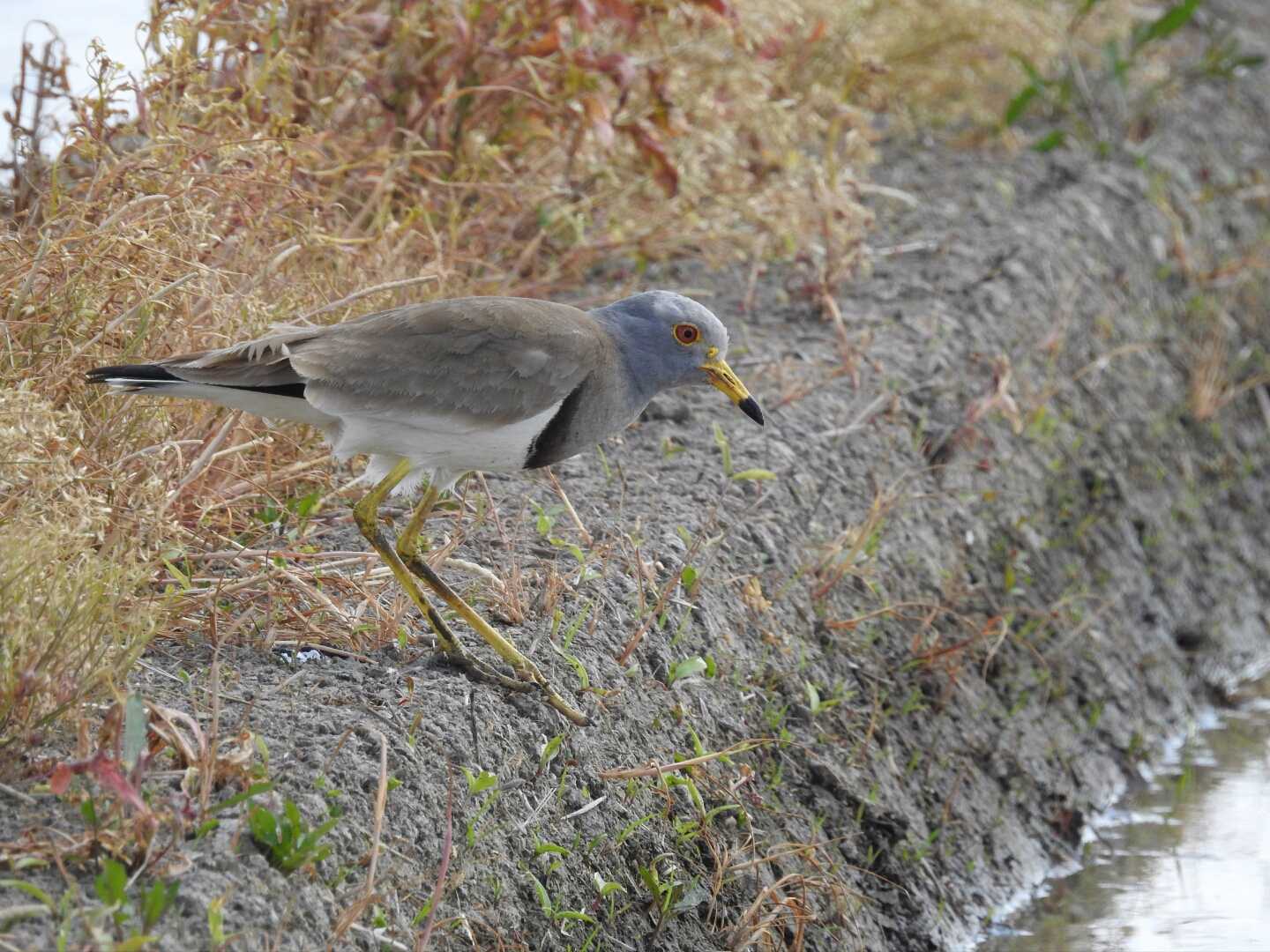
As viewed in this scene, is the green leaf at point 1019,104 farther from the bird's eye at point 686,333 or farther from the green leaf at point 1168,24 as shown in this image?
the bird's eye at point 686,333

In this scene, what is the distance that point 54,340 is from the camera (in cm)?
387

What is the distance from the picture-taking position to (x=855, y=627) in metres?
4.77

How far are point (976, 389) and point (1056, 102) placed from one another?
3416 millimetres

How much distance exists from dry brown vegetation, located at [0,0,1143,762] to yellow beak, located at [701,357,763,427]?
86 cm

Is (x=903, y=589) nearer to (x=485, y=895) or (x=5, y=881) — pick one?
(x=485, y=895)

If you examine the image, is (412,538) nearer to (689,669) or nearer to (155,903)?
(689,669)

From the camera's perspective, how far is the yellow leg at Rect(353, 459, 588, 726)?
3.57m

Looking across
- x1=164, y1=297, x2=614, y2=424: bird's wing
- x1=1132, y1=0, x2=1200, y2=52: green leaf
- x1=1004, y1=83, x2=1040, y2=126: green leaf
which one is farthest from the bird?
x1=1132, y1=0, x2=1200, y2=52: green leaf

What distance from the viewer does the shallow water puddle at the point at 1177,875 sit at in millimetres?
4617

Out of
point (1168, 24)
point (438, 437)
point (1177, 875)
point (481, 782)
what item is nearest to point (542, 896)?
point (481, 782)

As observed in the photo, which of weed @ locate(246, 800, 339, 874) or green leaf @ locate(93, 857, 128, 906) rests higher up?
green leaf @ locate(93, 857, 128, 906)

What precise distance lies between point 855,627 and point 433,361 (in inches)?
67.9

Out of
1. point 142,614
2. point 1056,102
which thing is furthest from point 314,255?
point 1056,102

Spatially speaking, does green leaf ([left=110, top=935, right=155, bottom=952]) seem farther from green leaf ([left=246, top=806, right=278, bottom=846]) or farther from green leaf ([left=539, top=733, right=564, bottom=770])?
green leaf ([left=539, top=733, right=564, bottom=770])
